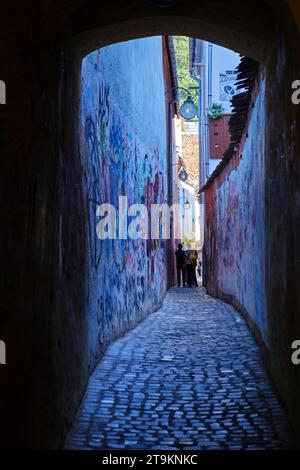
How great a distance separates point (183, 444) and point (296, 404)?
0.85 meters

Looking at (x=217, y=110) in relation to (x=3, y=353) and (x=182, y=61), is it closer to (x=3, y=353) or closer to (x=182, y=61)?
(x=3, y=353)

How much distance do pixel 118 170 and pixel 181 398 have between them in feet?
14.7

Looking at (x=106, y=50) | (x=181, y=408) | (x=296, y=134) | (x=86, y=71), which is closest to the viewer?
(x=296, y=134)

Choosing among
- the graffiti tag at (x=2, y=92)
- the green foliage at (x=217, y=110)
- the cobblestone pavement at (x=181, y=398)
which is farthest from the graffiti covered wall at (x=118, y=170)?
the green foliage at (x=217, y=110)

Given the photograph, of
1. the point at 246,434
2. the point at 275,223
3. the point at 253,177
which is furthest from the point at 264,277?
the point at 246,434

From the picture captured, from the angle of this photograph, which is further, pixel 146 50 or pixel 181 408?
pixel 146 50

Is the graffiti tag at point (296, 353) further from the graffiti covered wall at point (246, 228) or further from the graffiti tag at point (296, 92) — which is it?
the graffiti covered wall at point (246, 228)

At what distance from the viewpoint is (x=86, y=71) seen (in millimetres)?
7152

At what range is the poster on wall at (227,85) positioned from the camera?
25641 mm

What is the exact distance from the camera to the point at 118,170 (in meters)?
9.83

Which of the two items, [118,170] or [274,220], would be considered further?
[118,170]

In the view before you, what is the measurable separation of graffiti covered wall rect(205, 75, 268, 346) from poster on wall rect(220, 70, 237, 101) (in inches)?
367

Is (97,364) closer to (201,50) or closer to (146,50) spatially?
(146,50)

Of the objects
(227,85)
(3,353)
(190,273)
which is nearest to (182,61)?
(227,85)
